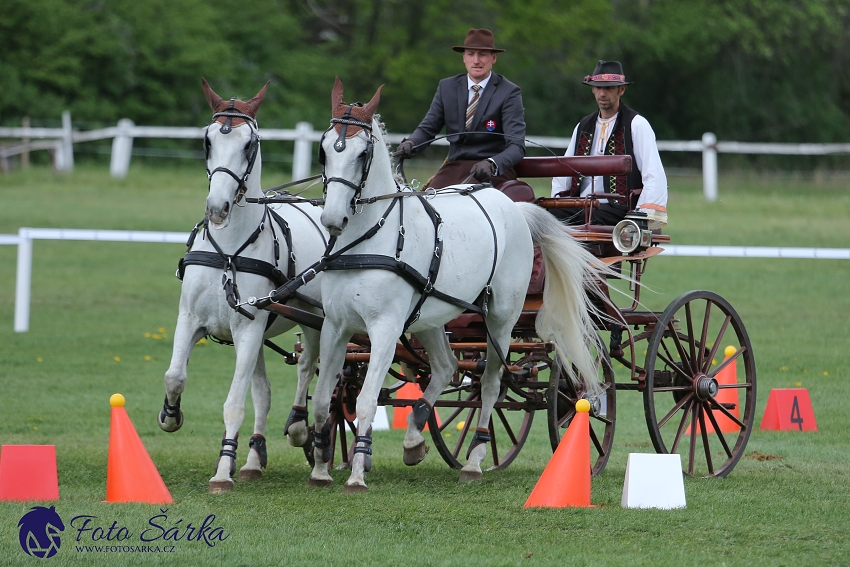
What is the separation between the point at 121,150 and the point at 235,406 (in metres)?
20.4

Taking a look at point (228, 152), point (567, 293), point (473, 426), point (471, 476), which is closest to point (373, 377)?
point (471, 476)

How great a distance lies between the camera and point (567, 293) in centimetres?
753

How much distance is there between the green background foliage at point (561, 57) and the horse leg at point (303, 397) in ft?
83.6

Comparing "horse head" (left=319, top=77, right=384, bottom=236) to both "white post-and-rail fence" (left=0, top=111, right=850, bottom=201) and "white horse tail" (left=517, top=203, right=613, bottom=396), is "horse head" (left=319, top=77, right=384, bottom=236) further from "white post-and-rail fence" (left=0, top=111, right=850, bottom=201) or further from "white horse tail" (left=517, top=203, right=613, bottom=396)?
"white post-and-rail fence" (left=0, top=111, right=850, bottom=201)

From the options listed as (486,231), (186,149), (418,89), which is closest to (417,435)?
(486,231)

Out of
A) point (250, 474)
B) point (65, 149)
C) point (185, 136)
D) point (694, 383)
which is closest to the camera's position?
point (250, 474)

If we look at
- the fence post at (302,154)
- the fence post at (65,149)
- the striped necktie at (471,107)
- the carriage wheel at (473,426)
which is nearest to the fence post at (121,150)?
the fence post at (65,149)

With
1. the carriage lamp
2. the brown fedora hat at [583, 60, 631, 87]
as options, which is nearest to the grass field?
the carriage lamp

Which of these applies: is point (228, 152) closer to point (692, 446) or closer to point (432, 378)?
point (432, 378)

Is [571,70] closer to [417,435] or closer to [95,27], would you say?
[95,27]

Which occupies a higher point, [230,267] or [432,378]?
[230,267]

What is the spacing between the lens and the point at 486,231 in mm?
7188

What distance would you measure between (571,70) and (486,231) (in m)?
29.7
